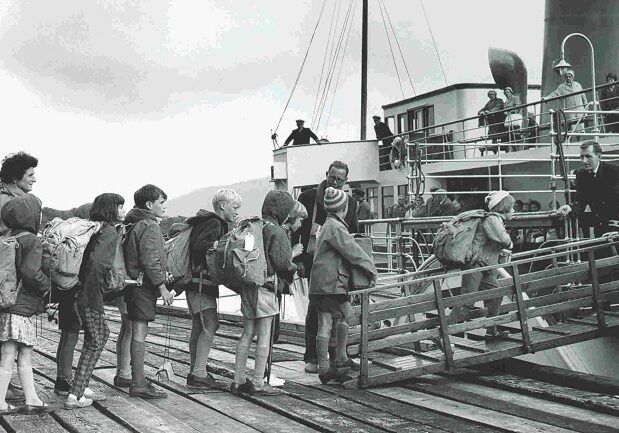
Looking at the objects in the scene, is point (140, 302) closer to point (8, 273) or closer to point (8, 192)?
point (8, 273)

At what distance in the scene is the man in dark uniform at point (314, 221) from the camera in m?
8.55

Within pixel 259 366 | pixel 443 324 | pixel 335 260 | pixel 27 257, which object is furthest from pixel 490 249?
pixel 27 257

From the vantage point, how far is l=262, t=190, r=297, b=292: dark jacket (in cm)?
745

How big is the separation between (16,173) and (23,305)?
1165 millimetres

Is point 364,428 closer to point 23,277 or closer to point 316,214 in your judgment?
point 23,277

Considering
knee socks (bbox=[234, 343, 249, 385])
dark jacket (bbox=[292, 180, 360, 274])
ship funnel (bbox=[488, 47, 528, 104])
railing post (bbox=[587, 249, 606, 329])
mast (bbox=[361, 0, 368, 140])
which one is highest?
mast (bbox=[361, 0, 368, 140])

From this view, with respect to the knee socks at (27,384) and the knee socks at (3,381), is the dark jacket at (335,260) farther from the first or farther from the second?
the knee socks at (3,381)

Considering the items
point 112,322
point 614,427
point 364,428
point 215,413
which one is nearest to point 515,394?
point 614,427

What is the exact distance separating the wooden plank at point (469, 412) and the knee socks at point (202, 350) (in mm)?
1405

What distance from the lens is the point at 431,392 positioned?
296 inches

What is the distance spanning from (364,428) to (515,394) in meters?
1.86

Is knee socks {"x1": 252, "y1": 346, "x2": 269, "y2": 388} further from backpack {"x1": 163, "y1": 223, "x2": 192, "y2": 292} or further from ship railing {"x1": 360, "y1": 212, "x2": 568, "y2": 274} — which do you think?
ship railing {"x1": 360, "y1": 212, "x2": 568, "y2": 274}

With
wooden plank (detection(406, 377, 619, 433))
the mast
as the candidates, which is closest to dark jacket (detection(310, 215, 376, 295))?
wooden plank (detection(406, 377, 619, 433))

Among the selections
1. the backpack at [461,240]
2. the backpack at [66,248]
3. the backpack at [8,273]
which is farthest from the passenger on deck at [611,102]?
the backpack at [8,273]
